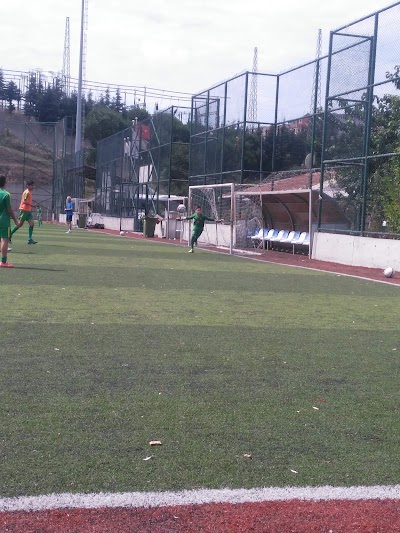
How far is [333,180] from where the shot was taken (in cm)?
2400

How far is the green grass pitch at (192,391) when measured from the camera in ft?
14.3

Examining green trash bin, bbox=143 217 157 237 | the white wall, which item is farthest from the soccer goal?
green trash bin, bbox=143 217 157 237

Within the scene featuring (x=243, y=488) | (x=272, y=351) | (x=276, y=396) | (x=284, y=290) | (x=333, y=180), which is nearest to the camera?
(x=243, y=488)

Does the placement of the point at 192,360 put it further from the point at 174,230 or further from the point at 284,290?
the point at 174,230

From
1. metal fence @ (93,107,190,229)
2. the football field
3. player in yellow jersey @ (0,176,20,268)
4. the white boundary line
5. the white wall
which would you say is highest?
metal fence @ (93,107,190,229)

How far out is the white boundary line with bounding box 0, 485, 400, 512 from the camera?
3787 mm

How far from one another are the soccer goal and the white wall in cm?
645

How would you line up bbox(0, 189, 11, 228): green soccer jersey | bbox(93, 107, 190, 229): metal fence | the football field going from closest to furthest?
the football field
bbox(0, 189, 11, 228): green soccer jersey
bbox(93, 107, 190, 229): metal fence

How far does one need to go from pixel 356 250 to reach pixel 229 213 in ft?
34.9

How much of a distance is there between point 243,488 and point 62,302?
7283 mm

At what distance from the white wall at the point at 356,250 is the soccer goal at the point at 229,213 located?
6453 mm

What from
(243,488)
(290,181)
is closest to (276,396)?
(243,488)

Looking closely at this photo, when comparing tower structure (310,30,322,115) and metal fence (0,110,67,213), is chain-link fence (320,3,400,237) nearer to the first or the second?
tower structure (310,30,322,115)

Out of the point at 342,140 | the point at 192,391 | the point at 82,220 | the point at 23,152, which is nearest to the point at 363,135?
the point at 342,140
